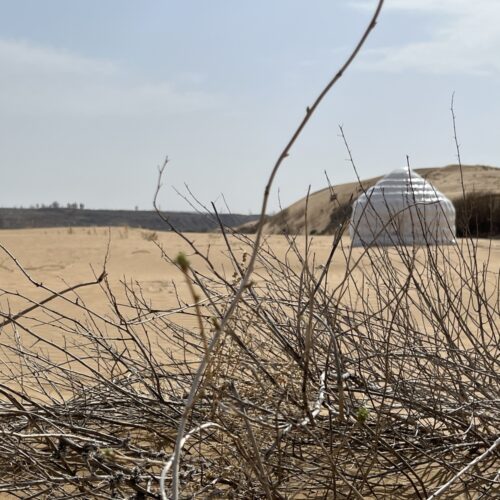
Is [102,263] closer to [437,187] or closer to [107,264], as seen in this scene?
[107,264]

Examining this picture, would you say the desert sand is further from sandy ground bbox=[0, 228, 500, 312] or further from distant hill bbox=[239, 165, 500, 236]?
distant hill bbox=[239, 165, 500, 236]

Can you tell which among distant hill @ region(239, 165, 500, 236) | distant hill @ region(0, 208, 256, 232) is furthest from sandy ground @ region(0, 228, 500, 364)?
distant hill @ region(0, 208, 256, 232)

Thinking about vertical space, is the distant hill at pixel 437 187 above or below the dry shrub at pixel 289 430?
above

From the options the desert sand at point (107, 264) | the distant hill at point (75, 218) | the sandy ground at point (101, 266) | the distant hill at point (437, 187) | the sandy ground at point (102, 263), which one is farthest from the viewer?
the distant hill at point (75, 218)

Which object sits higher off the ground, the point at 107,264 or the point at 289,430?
the point at 289,430

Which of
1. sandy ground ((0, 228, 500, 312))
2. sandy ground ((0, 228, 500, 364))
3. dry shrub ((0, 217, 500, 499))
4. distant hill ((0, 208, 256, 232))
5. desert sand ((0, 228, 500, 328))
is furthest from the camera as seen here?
distant hill ((0, 208, 256, 232))

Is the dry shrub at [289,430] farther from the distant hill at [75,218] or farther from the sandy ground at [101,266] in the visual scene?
the distant hill at [75,218]

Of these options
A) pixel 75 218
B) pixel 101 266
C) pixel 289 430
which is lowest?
pixel 101 266

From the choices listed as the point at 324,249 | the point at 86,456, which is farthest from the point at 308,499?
the point at 324,249

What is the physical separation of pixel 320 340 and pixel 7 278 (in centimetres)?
906

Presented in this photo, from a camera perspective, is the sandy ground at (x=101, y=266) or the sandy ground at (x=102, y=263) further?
the sandy ground at (x=102, y=263)

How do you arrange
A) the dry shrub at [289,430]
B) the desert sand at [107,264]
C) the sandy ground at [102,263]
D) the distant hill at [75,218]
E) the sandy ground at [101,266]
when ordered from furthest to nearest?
the distant hill at [75,218] → the sandy ground at [102,263] → the desert sand at [107,264] → the sandy ground at [101,266] → the dry shrub at [289,430]

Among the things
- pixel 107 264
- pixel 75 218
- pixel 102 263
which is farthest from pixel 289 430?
pixel 75 218

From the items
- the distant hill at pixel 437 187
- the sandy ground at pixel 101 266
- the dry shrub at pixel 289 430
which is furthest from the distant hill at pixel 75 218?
the dry shrub at pixel 289 430
